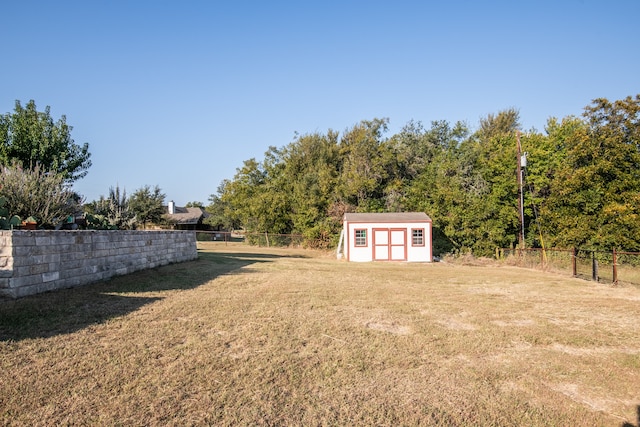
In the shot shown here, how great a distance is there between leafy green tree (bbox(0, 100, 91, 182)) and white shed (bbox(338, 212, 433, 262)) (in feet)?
52.2

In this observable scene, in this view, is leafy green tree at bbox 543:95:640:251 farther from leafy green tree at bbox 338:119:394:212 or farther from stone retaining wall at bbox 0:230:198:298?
stone retaining wall at bbox 0:230:198:298

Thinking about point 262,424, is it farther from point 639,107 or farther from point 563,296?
point 639,107

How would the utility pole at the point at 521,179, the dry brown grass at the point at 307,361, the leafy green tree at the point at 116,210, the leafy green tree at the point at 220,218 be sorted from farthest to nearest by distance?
1. the leafy green tree at the point at 220,218
2. the utility pole at the point at 521,179
3. the leafy green tree at the point at 116,210
4. the dry brown grass at the point at 307,361

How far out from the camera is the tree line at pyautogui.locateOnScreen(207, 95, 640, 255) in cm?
2097

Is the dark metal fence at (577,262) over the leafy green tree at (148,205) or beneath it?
beneath

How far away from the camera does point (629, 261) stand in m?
19.1

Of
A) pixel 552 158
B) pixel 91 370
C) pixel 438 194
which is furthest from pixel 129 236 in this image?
pixel 552 158

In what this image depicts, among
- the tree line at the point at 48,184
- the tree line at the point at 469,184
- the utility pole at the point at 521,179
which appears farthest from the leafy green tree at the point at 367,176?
the tree line at the point at 48,184

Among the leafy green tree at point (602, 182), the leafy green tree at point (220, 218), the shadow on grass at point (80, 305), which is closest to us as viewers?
the shadow on grass at point (80, 305)

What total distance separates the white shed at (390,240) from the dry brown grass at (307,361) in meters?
12.5

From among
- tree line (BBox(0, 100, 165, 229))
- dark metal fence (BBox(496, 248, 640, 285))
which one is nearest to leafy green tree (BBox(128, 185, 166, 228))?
tree line (BBox(0, 100, 165, 229))

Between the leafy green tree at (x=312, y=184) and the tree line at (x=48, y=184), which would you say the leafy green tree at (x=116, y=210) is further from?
the leafy green tree at (x=312, y=184)

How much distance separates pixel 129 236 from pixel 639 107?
25.4 meters

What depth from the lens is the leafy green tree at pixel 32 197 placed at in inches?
361
